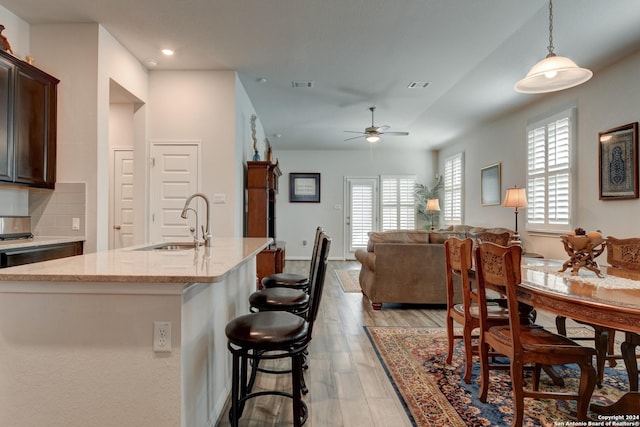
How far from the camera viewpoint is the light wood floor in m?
1.97

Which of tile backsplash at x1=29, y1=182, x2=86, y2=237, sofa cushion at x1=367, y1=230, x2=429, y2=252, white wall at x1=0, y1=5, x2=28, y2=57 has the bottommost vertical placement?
sofa cushion at x1=367, y1=230, x2=429, y2=252

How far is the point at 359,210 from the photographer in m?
9.17

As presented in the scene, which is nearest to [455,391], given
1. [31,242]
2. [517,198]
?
[31,242]

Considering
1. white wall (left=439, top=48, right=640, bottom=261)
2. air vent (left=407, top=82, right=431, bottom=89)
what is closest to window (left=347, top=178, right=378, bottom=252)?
white wall (left=439, top=48, right=640, bottom=261)

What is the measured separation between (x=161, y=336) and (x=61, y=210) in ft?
9.22

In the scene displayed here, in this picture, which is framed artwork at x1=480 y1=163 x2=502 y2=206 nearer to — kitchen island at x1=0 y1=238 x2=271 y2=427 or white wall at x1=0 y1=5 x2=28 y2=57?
kitchen island at x1=0 y1=238 x2=271 y2=427

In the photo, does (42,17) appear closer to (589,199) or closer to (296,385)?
(296,385)

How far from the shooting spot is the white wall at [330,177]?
29.8ft

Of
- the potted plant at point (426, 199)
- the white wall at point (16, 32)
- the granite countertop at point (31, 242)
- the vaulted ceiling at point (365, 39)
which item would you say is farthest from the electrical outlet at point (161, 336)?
the potted plant at point (426, 199)

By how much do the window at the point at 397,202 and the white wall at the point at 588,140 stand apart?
309 cm

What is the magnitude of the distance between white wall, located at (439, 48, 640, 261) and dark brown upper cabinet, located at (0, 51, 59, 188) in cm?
582

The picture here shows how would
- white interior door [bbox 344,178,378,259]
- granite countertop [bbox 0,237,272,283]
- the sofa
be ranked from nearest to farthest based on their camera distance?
granite countertop [bbox 0,237,272,283], the sofa, white interior door [bbox 344,178,378,259]

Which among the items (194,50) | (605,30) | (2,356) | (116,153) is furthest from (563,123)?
(116,153)

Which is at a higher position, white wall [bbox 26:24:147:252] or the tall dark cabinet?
white wall [bbox 26:24:147:252]
